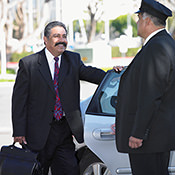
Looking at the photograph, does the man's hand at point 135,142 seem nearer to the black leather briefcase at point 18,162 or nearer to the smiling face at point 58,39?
the black leather briefcase at point 18,162

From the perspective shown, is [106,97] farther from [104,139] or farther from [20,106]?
[20,106]

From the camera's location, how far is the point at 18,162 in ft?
11.8

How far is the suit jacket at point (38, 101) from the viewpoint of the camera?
3729 mm

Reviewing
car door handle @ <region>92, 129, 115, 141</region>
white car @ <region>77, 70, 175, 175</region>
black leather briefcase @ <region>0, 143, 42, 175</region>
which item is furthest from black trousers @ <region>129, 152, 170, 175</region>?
black leather briefcase @ <region>0, 143, 42, 175</region>

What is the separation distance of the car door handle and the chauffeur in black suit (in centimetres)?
22

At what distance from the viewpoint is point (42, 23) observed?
31.5m

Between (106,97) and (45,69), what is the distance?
0.61 m

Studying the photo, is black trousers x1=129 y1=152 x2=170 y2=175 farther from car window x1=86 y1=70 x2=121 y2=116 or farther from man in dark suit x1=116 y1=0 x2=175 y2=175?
car window x1=86 y1=70 x2=121 y2=116

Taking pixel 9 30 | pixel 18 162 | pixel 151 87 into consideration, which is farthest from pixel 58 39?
pixel 9 30

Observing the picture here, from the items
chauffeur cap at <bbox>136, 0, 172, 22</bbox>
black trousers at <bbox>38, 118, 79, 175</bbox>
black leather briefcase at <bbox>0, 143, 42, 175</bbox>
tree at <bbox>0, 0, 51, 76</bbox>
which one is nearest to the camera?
chauffeur cap at <bbox>136, 0, 172, 22</bbox>

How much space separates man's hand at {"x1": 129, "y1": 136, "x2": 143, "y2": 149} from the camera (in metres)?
2.74

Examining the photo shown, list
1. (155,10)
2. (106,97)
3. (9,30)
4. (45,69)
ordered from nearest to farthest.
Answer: (155,10) < (45,69) < (106,97) < (9,30)

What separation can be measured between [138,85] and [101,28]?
249 feet

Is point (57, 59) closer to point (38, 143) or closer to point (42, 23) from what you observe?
point (38, 143)
